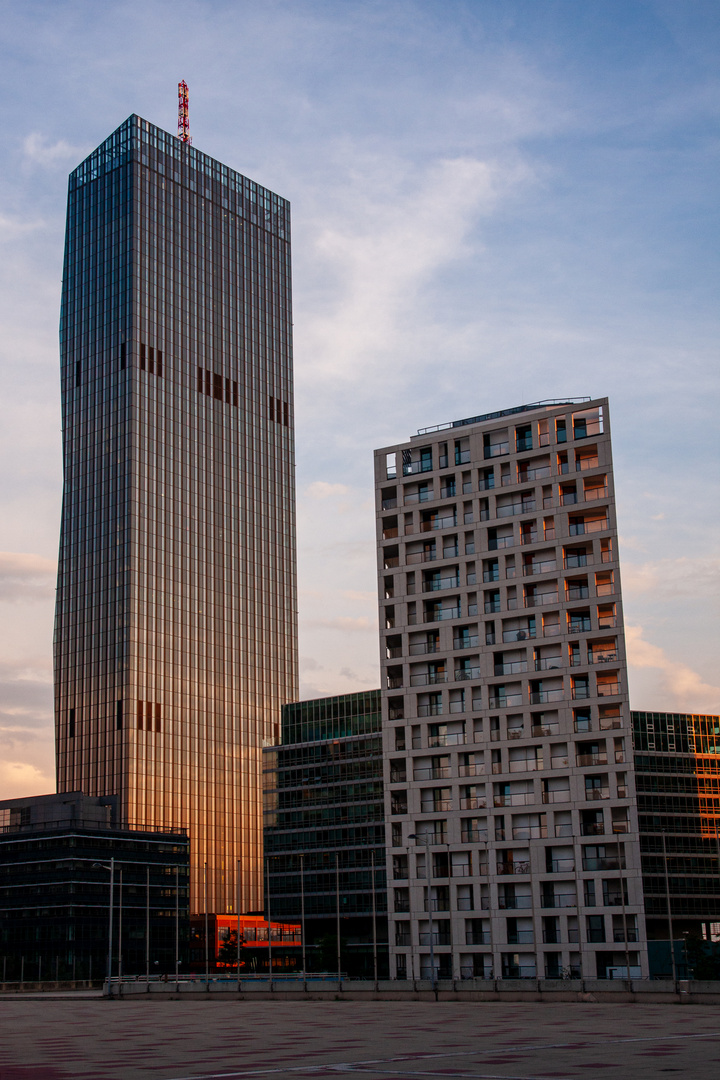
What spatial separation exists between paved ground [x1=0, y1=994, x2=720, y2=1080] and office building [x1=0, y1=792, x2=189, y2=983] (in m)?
115

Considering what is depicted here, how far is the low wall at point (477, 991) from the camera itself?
220 feet

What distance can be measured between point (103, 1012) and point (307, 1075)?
5033 centimetres

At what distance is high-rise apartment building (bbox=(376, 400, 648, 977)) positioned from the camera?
370 ft

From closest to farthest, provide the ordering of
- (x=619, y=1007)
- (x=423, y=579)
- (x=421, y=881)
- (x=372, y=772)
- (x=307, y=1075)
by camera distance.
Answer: (x=307, y=1075) < (x=619, y=1007) < (x=421, y=881) < (x=423, y=579) < (x=372, y=772)

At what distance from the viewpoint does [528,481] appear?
410 feet

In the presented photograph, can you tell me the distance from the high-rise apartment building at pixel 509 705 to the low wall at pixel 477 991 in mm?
23083

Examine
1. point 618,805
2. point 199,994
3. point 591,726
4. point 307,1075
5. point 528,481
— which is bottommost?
point 199,994

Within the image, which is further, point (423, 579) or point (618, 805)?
point (423, 579)

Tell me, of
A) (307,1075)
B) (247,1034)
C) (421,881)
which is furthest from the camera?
(421,881)

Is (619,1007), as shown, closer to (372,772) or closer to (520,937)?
(520,937)

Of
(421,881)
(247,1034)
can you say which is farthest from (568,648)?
(247,1034)

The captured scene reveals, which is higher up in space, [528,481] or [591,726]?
[528,481]

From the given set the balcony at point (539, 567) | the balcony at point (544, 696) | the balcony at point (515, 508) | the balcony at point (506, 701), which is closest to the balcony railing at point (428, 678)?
the balcony at point (506, 701)

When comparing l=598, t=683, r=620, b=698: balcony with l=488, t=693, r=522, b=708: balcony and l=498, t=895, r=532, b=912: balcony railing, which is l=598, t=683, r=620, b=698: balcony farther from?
l=498, t=895, r=532, b=912: balcony railing
